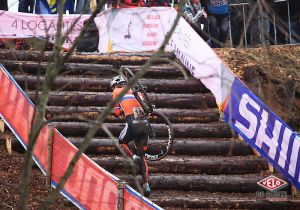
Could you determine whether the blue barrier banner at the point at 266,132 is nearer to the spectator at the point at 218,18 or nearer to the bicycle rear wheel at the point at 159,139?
the bicycle rear wheel at the point at 159,139

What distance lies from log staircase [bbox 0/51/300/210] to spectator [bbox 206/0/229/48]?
188cm

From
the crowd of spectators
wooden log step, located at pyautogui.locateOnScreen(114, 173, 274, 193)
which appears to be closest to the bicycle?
wooden log step, located at pyautogui.locateOnScreen(114, 173, 274, 193)

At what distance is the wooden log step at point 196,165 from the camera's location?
13047 mm

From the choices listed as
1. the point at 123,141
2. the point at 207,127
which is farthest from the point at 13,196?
the point at 207,127

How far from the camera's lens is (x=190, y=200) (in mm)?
11938

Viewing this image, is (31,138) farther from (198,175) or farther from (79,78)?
(79,78)

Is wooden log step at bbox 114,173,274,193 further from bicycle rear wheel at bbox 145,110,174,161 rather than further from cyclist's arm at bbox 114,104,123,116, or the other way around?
cyclist's arm at bbox 114,104,123,116

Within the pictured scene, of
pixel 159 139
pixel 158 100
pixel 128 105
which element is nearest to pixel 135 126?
pixel 128 105

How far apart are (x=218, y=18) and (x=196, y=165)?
5.82m

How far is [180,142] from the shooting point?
45.2 feet

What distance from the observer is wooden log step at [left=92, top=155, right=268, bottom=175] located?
13.0m

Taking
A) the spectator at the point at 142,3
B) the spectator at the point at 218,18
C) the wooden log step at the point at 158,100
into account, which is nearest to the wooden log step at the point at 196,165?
the wooden log step at the point at 158,100

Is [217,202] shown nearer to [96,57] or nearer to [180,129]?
[180,129]

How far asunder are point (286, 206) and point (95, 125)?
284 inches
